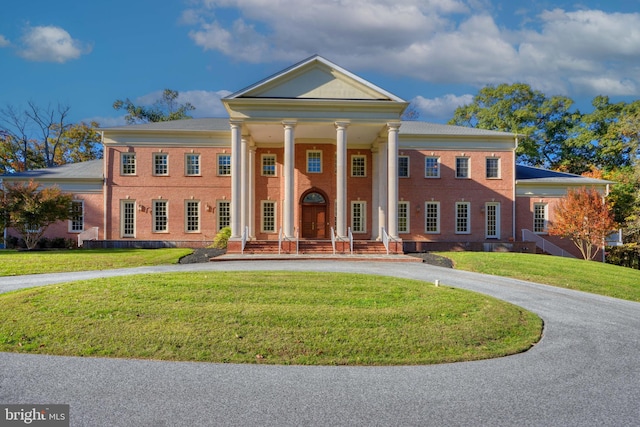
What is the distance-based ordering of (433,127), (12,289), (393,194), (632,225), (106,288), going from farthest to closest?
(433,127) < (632,225) < (393,194) < (12,289) < (106,288)

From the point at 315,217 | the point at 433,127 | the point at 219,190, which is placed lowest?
the point at 315,217

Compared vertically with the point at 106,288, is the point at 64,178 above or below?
above

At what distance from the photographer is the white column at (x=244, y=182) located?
2496 cm

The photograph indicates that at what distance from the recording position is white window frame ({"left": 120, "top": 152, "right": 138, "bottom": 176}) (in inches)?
1171

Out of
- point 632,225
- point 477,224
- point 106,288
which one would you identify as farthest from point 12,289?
point 632,225

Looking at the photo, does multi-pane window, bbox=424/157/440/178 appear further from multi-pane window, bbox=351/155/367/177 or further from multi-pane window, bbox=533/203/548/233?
multi-pane window, bbox=533/203/548/233

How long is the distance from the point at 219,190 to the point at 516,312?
75.5 ft

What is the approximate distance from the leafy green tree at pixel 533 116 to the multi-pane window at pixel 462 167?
15.0m

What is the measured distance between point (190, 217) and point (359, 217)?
1128 cm

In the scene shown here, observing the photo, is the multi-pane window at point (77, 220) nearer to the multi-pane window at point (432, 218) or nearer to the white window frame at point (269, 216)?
the white window frame at point (269, 216)

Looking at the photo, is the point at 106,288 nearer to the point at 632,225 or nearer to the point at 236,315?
the point at 236,315

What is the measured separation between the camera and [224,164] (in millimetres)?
30031

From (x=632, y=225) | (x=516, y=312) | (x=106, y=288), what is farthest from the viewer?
(x=632, y=225)

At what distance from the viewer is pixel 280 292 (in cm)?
1066
